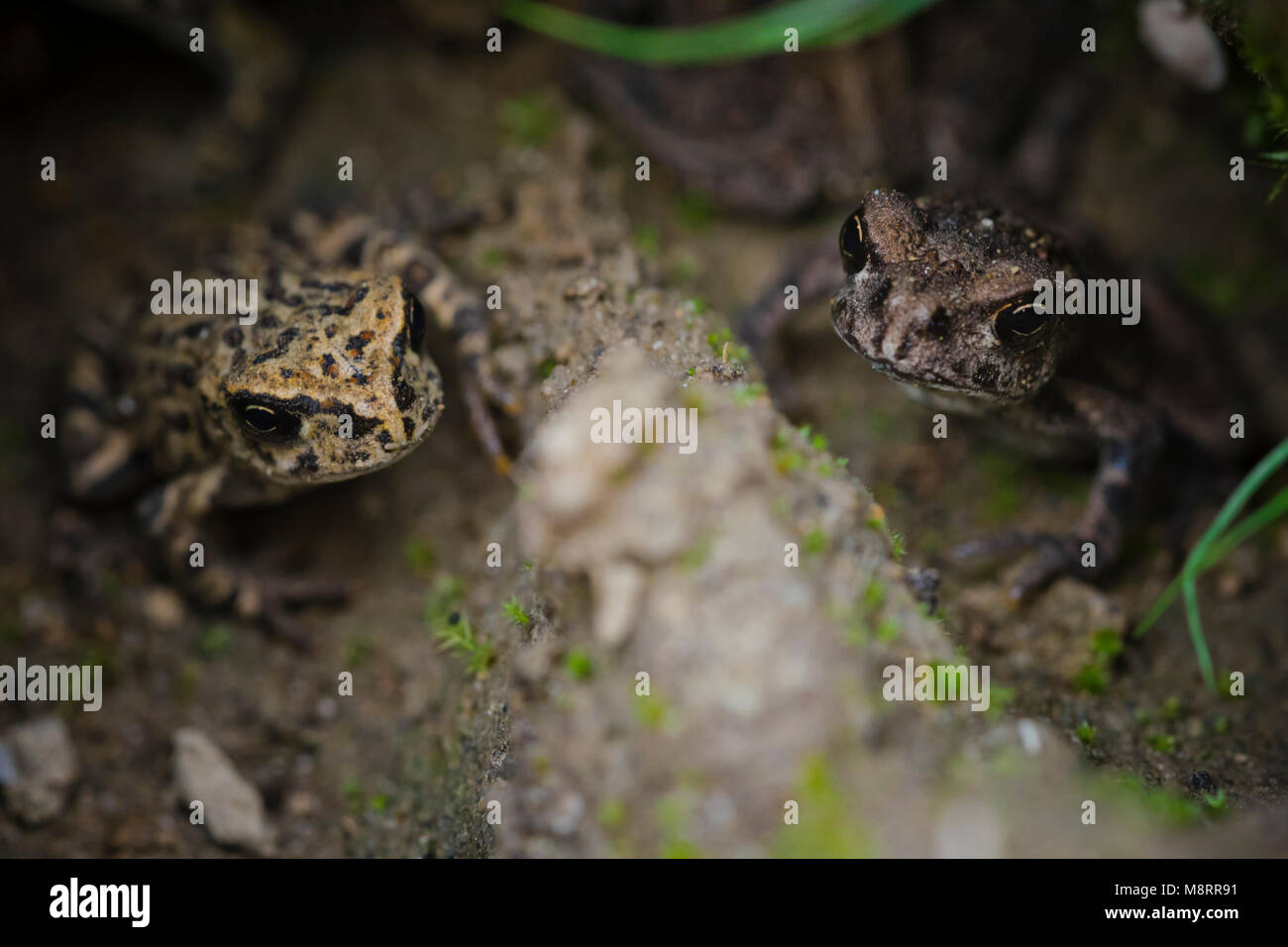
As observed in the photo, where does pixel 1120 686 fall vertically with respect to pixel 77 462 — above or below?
below

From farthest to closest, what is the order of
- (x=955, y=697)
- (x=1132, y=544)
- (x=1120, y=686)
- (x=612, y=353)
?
1. (x=1132, y=544)
2. (x=1120, y=686)
3. (x=612, y=353)
4. (x=955, y=697)

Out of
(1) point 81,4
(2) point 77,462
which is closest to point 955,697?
(2) point 77,462

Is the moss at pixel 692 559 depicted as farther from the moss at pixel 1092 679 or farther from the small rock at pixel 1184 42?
the small rock at pixel 1184 42

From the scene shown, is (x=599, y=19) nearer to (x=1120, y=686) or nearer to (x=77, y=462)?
(x=77, y=462)

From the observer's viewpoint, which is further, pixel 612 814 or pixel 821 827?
pixel 612 814

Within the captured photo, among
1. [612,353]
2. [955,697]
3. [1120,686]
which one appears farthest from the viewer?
[1120,686]

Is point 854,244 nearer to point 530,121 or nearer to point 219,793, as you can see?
point 530,121

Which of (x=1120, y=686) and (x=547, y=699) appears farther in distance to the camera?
(x=1120, y=686)

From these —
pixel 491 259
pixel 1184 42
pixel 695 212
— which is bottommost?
pixel 491 259

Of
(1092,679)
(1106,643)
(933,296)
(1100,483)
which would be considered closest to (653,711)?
(933,296)
